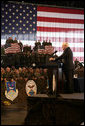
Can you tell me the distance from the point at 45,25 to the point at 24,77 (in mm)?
3416

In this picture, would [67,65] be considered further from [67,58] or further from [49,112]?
[49,112]

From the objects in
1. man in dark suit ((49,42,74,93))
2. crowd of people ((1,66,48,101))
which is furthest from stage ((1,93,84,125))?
man in dark suit ((49,42,74,93))

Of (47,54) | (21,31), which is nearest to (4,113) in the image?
(47,54)

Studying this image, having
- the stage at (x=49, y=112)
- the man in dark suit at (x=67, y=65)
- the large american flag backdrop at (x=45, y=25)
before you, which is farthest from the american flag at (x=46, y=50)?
the large american flag backdrop at (x=45, y=25)

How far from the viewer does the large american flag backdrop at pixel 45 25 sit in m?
6.94

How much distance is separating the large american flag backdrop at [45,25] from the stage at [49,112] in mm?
3493

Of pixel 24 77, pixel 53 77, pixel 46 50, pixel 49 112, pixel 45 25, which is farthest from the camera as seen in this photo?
pixel 45 25

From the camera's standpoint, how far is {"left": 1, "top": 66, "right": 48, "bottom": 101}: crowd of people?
414cm

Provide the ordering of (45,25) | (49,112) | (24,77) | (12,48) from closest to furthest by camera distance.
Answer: (49,112), (24,77), (12,48), (45,25)

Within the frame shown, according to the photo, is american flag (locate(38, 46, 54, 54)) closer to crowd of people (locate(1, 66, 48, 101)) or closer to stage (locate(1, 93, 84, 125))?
crowd of people (locate(1, 66, 48, 101))

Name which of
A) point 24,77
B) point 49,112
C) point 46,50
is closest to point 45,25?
point 46,50

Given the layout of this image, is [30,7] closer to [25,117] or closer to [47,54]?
[47,54]

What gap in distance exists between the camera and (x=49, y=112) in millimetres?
3422

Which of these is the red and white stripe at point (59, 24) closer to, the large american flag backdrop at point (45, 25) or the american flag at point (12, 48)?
the large american flag backdrop at point (45, 25)
